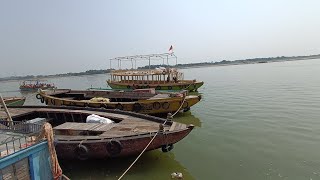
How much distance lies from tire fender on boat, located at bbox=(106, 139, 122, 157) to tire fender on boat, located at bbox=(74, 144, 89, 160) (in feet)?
2.84

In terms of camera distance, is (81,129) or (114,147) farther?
(81,129)

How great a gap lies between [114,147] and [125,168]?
1253 millimetres

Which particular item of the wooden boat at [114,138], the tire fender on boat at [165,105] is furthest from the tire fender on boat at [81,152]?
the tire fender on boat at [165,105]

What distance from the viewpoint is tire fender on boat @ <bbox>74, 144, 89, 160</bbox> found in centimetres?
1059

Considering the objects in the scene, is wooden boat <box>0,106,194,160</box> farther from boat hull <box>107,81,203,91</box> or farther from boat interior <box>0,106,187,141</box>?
boat hull <box>107,81,203,91</box>

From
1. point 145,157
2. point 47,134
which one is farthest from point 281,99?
point 47,134

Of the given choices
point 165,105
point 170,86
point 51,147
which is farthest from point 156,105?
point 170,86

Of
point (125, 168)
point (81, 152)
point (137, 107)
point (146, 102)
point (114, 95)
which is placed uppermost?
point (114, 95)

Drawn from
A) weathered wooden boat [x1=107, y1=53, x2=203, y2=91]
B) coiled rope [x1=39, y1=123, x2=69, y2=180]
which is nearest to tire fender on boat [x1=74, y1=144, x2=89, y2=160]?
coiled rope [x1=39, y1=123, x2=69, y2=180]

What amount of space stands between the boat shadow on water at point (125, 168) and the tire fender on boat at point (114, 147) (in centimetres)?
94

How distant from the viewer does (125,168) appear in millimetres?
11234

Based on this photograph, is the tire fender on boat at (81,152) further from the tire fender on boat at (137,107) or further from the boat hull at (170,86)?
the boat hull at (170,86)

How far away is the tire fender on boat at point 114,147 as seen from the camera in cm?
1054

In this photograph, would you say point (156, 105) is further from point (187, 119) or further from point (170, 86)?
point (170, 86)
